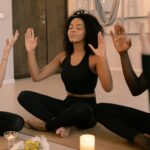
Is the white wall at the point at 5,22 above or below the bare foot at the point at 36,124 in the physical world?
above

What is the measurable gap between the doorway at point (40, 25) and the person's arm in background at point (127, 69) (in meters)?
3.05

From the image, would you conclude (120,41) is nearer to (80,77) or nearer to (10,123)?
(80,77)

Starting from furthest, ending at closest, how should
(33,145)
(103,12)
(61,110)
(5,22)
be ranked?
1. (103,12)
2. (5,22)
3. (61,110)
4. (33,145)

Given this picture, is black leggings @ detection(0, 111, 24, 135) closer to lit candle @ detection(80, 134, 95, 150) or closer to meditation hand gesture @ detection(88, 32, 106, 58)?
meditation hand gesture @ detection(88, 32, 106, 58)

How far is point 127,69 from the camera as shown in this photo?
2.04 m

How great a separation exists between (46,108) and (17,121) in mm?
288

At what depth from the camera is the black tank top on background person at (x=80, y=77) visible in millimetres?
2322

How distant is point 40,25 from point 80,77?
3271 millimetres

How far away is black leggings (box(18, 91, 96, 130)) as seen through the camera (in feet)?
7.17

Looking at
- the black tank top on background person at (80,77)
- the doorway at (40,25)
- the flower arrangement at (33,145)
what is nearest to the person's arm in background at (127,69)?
the black tank top on background person at (80,77)

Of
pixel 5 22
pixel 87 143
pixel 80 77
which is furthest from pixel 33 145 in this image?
pixel 5 22

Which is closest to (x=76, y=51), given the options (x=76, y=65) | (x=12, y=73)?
(x=76, y=65)

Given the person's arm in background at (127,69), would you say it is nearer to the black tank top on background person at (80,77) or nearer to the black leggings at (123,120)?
the black leggings at (123,120)

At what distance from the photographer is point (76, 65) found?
93.0 inches
